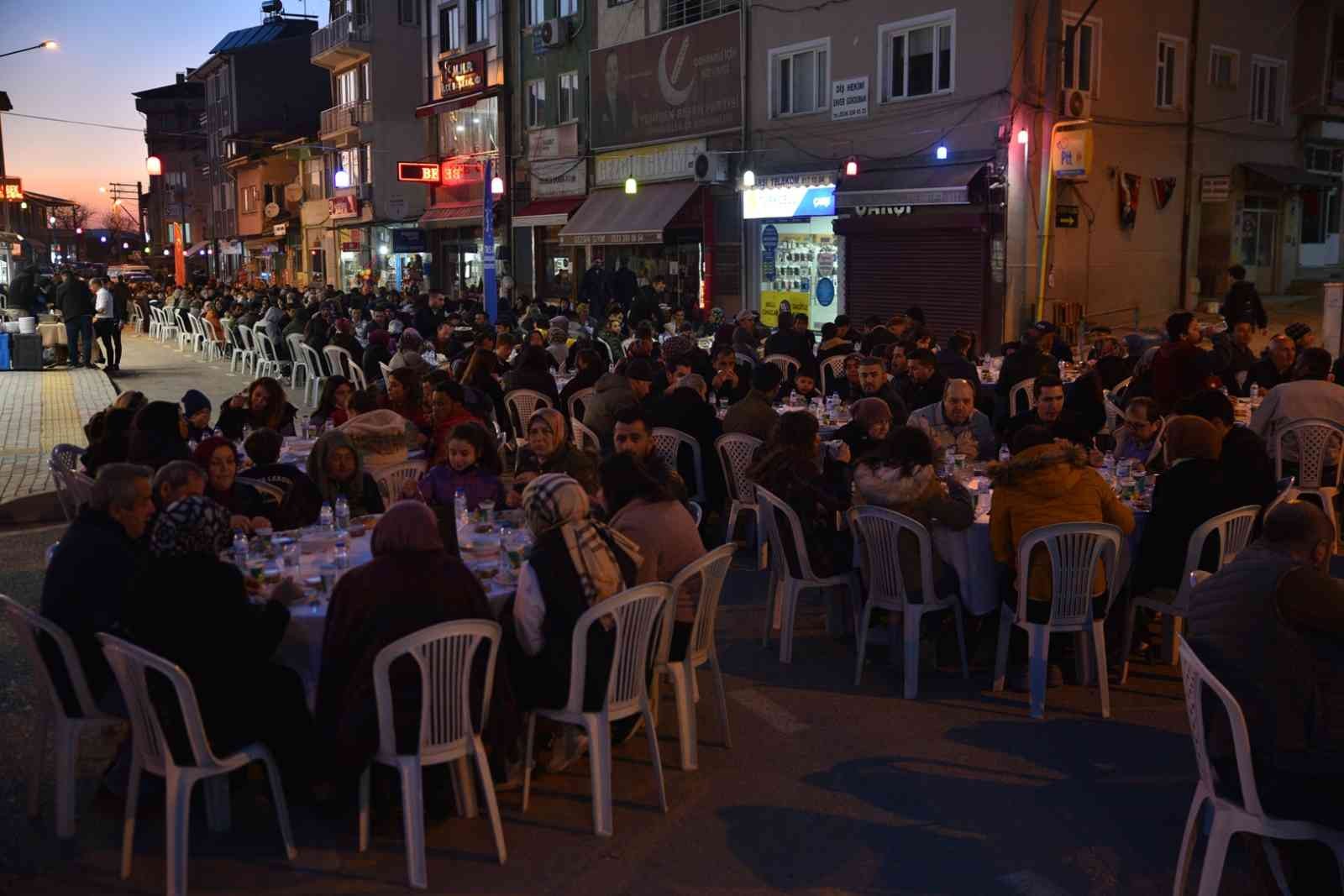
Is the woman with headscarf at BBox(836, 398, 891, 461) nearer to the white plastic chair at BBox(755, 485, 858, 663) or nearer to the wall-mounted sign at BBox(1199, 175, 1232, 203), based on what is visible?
the white plastic chair at BBox(755, 485, 858, 663)

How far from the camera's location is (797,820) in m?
4.78

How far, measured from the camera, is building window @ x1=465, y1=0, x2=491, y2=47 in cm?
3307

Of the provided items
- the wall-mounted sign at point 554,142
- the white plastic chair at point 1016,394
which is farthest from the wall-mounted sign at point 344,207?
the white plastic chair at point 1016,394

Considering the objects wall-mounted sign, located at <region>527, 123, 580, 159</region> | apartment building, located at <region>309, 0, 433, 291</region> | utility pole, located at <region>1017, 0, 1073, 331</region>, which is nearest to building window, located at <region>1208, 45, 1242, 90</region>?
utility pole, located at <region>1017, 0, 1073, 331</region>

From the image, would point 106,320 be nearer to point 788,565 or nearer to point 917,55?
point 917,55

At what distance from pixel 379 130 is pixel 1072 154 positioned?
2866 centimetres

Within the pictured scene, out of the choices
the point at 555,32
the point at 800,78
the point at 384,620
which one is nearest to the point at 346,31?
the point at 555,32

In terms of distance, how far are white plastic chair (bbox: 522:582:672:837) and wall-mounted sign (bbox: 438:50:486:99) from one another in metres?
30.0

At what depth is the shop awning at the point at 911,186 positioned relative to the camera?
60.3 ft

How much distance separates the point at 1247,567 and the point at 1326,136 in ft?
77.8

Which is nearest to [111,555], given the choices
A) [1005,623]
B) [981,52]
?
[1005,623]

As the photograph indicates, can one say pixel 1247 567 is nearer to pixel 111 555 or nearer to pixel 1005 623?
pixel 1005 623

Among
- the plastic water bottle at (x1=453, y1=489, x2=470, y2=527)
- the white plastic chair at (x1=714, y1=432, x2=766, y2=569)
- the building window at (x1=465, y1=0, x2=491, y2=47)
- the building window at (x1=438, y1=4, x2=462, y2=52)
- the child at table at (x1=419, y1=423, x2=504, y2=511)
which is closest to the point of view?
the plastic water bottle at (x1=453, y1=489, x2=470, y2=527)

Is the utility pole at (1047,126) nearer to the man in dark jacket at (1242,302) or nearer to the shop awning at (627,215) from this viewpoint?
the man in dark jacket at (1242,302)
